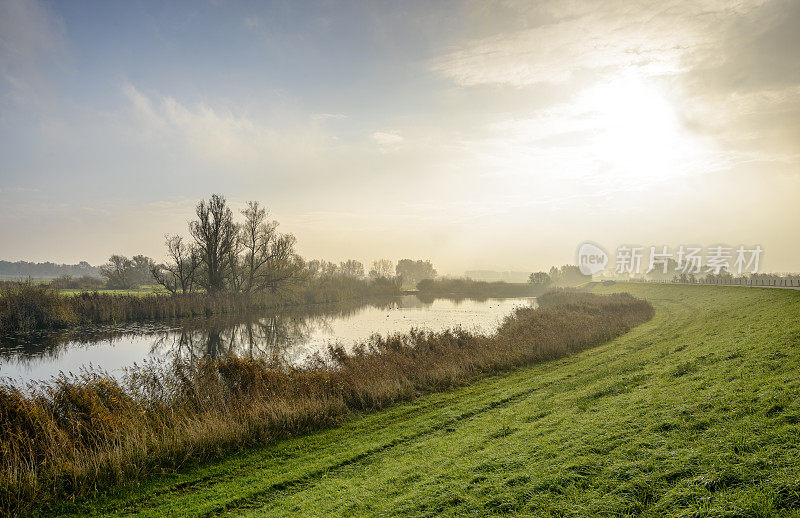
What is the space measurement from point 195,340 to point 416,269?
12525 centimetres

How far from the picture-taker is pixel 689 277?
73.9 meters

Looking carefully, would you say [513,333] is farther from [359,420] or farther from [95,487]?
[95,487]

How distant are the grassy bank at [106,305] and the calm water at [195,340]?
278cm

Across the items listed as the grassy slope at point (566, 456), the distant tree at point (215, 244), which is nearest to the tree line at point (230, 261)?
the distant tree at point (215, 244)

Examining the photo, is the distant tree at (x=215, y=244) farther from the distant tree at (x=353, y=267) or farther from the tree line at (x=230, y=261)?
the distant tree at (x=353, y=267)

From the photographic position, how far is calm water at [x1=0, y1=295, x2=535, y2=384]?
Answer: 68.0 feet

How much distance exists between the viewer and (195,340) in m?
28.5

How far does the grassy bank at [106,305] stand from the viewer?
29336mm

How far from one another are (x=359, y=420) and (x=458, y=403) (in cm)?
342

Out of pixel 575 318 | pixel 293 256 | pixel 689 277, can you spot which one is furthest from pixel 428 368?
pixel 689 277

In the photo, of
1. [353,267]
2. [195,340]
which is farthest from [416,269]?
[195,340]

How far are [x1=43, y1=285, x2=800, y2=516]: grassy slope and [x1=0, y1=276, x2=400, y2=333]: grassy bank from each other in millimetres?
31328

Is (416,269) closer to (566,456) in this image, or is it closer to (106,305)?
(106,305)

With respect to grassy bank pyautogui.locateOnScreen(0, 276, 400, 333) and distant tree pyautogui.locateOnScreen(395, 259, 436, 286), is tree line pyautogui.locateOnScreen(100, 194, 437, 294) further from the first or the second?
distant tree pyautogui.locateOnScreen(395, 259, 436, 286)
